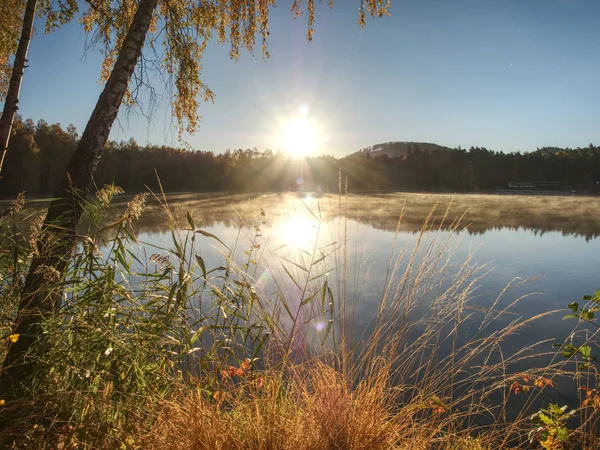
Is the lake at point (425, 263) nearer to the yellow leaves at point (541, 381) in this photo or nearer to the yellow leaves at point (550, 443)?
the yellow leaves at point (541, 381)

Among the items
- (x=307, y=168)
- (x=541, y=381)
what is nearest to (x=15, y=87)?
(x=541, y=381)

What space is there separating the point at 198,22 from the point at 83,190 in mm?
2325

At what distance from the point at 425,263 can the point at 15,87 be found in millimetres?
3116

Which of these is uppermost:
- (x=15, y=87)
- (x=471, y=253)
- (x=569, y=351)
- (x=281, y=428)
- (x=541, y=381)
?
(x=15, y=87)

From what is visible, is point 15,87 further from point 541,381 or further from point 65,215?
point 541,381

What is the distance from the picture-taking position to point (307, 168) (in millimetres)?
64562

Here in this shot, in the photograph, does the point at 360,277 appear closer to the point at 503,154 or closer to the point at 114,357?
the point at 114,357

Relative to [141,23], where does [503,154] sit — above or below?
above

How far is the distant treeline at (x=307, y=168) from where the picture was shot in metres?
39.3

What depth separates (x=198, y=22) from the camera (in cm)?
372

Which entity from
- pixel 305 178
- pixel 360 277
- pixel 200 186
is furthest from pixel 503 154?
pixel 360 277

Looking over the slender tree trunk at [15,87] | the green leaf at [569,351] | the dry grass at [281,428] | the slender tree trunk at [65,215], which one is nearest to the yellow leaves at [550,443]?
the green leaf at [569,351]

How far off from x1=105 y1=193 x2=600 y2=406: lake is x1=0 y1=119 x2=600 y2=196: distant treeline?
2801 cm

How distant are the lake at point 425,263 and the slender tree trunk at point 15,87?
1.22m
